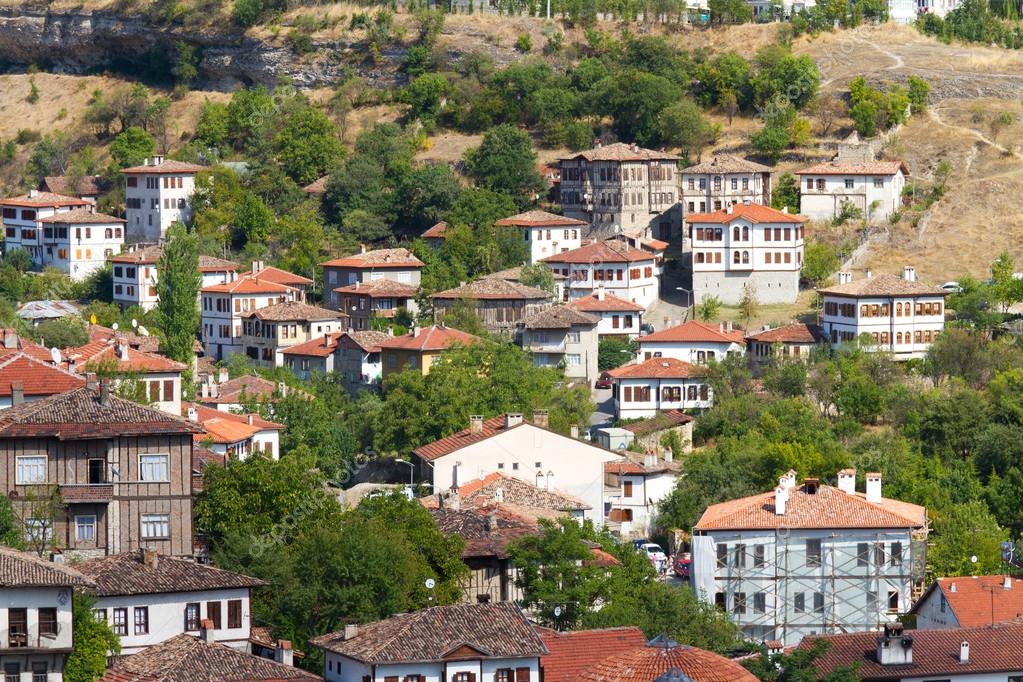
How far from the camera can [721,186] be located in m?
112

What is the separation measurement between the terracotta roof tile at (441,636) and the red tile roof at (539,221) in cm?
5728

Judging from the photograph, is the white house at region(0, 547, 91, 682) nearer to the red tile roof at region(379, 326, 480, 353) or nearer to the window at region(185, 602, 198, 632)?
the window at region(185, 602, 198, 632)

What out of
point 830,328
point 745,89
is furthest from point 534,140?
point 830,328

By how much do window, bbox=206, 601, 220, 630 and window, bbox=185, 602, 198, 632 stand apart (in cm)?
27

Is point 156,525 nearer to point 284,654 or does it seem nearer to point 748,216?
point 284,654

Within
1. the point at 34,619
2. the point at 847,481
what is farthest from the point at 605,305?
the point at 34,619

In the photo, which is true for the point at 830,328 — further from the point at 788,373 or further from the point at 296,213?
the point at 296,213

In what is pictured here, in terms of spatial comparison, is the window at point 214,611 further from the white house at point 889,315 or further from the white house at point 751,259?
the white house at point 751,259

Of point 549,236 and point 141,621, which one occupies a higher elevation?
point 549,236

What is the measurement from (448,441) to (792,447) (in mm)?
10711

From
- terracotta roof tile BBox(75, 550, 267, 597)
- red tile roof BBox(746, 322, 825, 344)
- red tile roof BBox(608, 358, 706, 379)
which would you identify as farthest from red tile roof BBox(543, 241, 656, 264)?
terracotta roof tile BBox(75, 550, 267, 597)

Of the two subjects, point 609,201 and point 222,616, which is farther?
point 609,201

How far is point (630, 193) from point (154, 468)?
5438 centimetres

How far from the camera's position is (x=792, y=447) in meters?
80.3
